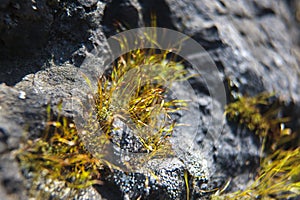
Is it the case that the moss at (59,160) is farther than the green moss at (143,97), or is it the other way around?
the green moss at (143,97)

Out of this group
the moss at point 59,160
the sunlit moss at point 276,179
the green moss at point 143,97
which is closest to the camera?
the moss at point 59,160

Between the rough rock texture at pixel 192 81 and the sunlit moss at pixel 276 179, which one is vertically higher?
the rough rock texture at pixel 192 81

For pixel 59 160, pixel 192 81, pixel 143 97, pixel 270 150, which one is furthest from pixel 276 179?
pixel 59 160

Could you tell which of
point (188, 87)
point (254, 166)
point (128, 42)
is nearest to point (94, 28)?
point (128, 42)


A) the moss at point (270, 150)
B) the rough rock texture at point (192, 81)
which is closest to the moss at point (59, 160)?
the rough rock texture at point (192, 81)

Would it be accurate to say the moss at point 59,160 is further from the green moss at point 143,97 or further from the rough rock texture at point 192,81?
the green moss at point 143,97

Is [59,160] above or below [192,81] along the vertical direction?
below

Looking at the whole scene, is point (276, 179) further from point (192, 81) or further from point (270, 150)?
point (192, 81)

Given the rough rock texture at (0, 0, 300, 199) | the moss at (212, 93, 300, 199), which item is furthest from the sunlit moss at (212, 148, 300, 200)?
the rough rock texture at (0, 0, 300, 199)

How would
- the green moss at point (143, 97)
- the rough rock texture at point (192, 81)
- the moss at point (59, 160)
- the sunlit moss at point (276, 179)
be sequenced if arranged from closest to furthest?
the moss at point (59, 160)
the rough rock texture at point (192, 81)
the green moss at point (143, 97)
the sunlit moss at point (276, 179)
